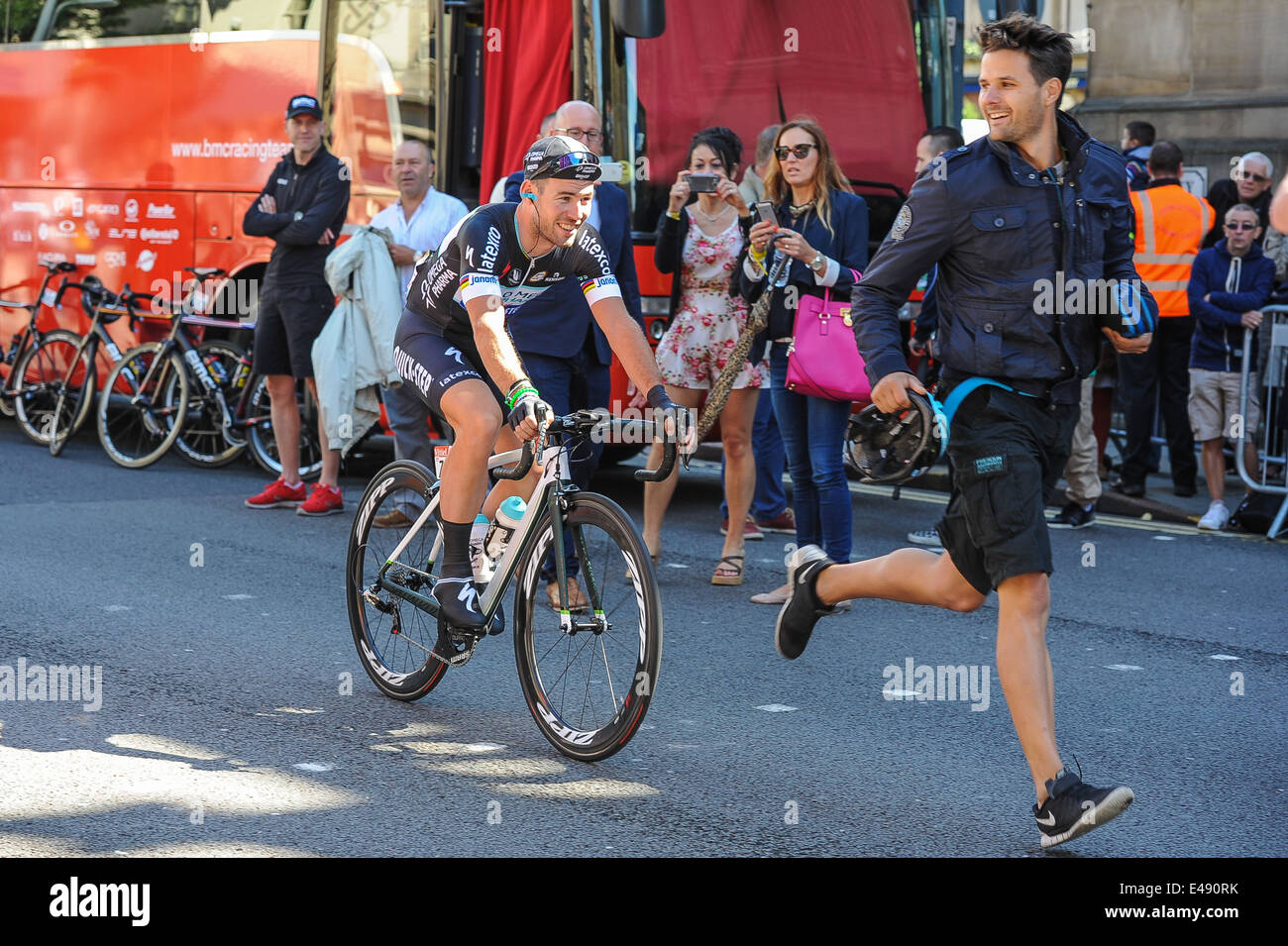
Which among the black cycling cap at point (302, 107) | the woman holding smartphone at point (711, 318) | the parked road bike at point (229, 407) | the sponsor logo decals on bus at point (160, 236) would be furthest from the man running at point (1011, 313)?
the sponsor logo decals on bus at point (160, 236)

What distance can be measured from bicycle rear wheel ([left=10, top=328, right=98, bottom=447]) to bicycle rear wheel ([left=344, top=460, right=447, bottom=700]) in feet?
22.8

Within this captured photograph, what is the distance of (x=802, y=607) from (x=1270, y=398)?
5943mm

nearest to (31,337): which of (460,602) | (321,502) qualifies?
(321,502)

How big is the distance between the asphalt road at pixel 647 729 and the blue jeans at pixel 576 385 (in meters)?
0.79

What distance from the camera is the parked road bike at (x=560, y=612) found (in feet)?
16.6

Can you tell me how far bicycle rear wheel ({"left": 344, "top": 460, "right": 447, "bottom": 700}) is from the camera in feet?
19.2

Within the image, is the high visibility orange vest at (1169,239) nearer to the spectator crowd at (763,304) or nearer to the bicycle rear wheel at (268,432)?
the spectator crowd at (763,304)

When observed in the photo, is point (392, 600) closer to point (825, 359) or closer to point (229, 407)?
point (825, 359)

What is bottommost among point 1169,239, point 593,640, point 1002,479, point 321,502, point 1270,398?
point 321,502

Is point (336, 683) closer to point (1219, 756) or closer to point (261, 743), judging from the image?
point (261, 743)

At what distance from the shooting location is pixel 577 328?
23.5 ft

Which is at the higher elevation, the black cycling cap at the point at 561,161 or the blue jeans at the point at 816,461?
the black cycling cap at the point at 561,161

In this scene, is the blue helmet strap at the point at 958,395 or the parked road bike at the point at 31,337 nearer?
the blue helmet strap at the point at 958,395

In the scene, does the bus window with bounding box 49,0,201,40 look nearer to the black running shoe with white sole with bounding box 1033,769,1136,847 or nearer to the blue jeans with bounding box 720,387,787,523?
the blue jeans with bounding box 720,387,787,523
